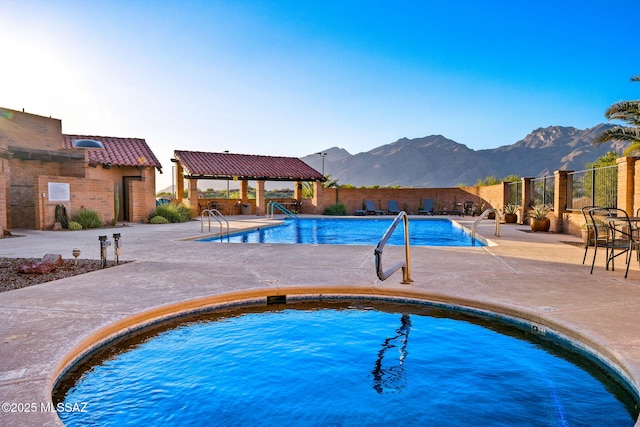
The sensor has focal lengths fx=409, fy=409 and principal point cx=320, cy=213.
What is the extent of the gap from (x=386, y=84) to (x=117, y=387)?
29352 mm

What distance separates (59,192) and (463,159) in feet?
330

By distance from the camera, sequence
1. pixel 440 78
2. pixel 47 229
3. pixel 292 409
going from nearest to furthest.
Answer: pixel 292 409
pixel 47 229
pixel 440 78

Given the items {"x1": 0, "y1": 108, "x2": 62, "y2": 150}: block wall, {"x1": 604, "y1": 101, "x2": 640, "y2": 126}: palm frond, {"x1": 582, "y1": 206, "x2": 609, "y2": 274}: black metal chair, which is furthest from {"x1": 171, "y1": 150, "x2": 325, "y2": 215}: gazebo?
{"x1": 582, "y1": 206, "x2": 609, "y2": 274}: black metal chair

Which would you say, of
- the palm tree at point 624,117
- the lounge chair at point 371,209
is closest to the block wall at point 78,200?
the lounge chair at point 371,209

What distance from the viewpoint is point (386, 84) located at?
29.7 m

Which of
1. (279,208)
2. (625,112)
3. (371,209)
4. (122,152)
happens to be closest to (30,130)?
(122,152)

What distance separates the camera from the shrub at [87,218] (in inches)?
621

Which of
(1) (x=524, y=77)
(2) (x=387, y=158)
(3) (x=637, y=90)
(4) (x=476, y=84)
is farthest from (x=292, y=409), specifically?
(2) (x=387, y=158)

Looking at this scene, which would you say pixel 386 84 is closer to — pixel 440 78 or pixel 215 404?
pixel 440 78

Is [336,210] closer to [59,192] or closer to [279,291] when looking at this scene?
[59,192]

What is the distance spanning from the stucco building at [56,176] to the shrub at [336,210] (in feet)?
34.6

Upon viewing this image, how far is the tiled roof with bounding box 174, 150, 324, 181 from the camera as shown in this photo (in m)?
24.9

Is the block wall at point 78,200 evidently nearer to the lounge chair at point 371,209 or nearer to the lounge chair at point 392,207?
the lounge chair at point 371,209

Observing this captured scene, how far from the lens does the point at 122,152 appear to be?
Result: 21125mm
